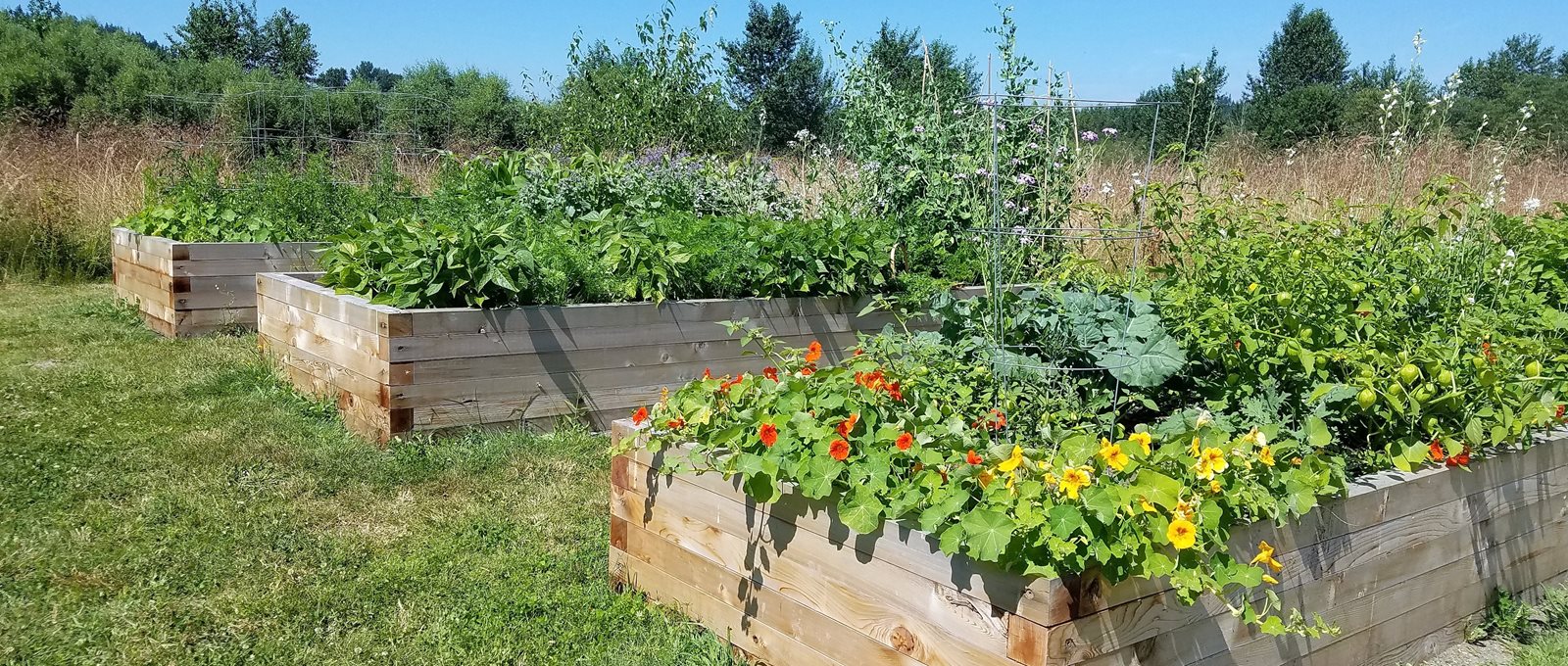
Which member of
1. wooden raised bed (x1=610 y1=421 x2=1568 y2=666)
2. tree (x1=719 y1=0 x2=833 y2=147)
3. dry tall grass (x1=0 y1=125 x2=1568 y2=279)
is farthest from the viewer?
tree (x1=719 y1=0 x2=833 y2=147)

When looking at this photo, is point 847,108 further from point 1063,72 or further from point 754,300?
point 1063,72

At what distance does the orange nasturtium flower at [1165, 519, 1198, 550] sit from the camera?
5.43 ft

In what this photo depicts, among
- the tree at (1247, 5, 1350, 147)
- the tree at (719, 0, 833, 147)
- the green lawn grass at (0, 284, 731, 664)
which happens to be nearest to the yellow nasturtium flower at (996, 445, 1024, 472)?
the green lawn grass at (0, 284, 731, 664)

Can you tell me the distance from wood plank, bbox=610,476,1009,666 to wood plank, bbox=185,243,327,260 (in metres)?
4.28

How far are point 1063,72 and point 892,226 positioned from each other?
1.59 m

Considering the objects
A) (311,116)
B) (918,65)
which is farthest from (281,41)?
(918,65)

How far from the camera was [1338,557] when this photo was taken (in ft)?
6.90

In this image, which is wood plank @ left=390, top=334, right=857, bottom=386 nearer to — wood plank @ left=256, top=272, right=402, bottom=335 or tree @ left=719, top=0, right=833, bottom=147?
wood plank @ left=256, top=272, right=402, bottom=335

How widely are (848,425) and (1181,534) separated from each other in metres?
0.65

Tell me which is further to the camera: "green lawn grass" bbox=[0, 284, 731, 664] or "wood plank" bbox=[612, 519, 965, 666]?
"green lawn grass" bbox=[0, 284, 731, 664]

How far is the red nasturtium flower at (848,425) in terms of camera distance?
2037mm

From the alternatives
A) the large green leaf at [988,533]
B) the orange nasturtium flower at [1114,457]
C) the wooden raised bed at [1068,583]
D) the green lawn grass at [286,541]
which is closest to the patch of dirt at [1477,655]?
the wooden raised bed at [1068,583]

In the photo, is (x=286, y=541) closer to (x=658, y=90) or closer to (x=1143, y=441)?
(x=1143, y=441)

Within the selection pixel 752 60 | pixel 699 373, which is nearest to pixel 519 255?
pixel 699 373
